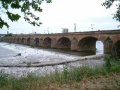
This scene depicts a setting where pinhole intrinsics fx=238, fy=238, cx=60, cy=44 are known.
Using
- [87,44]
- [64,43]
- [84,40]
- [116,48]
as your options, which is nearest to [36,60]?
[116,48]

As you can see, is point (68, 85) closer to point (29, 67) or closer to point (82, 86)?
point (82, 86)

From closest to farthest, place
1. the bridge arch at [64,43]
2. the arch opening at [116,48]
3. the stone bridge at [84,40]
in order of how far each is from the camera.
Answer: the arch opening at [116,48], the stone bridge at [84,40], the bridge arch at [64,43]

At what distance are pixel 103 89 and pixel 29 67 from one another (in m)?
19.9

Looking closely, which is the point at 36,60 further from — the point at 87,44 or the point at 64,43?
the point at 64,43


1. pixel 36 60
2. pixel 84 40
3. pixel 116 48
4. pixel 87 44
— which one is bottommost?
pixel 36 60

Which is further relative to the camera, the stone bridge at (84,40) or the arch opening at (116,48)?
the stone bridge at (84,40)

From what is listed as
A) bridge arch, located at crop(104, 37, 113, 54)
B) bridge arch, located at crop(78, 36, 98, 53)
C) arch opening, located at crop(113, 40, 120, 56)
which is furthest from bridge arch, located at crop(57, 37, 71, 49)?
arch opening, located at crop(113, 40, 120, 56)

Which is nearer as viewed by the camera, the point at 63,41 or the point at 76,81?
the point at 76,81

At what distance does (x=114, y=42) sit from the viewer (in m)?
44.1

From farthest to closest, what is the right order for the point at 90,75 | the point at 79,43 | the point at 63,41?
the point at 63,41 < the point at 79,43 < the point at 90,75

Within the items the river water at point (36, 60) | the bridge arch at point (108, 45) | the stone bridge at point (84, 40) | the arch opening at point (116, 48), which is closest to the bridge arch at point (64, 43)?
the stone bridge at point (84, 40)

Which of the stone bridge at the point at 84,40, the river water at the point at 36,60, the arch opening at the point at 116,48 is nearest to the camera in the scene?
the river water at the point at 36,60

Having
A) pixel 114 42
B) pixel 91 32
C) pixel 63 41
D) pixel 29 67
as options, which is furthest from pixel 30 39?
pixel 29 67

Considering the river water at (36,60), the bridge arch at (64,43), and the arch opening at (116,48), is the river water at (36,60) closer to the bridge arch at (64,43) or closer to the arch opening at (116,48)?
the arch opening at (116,48)
